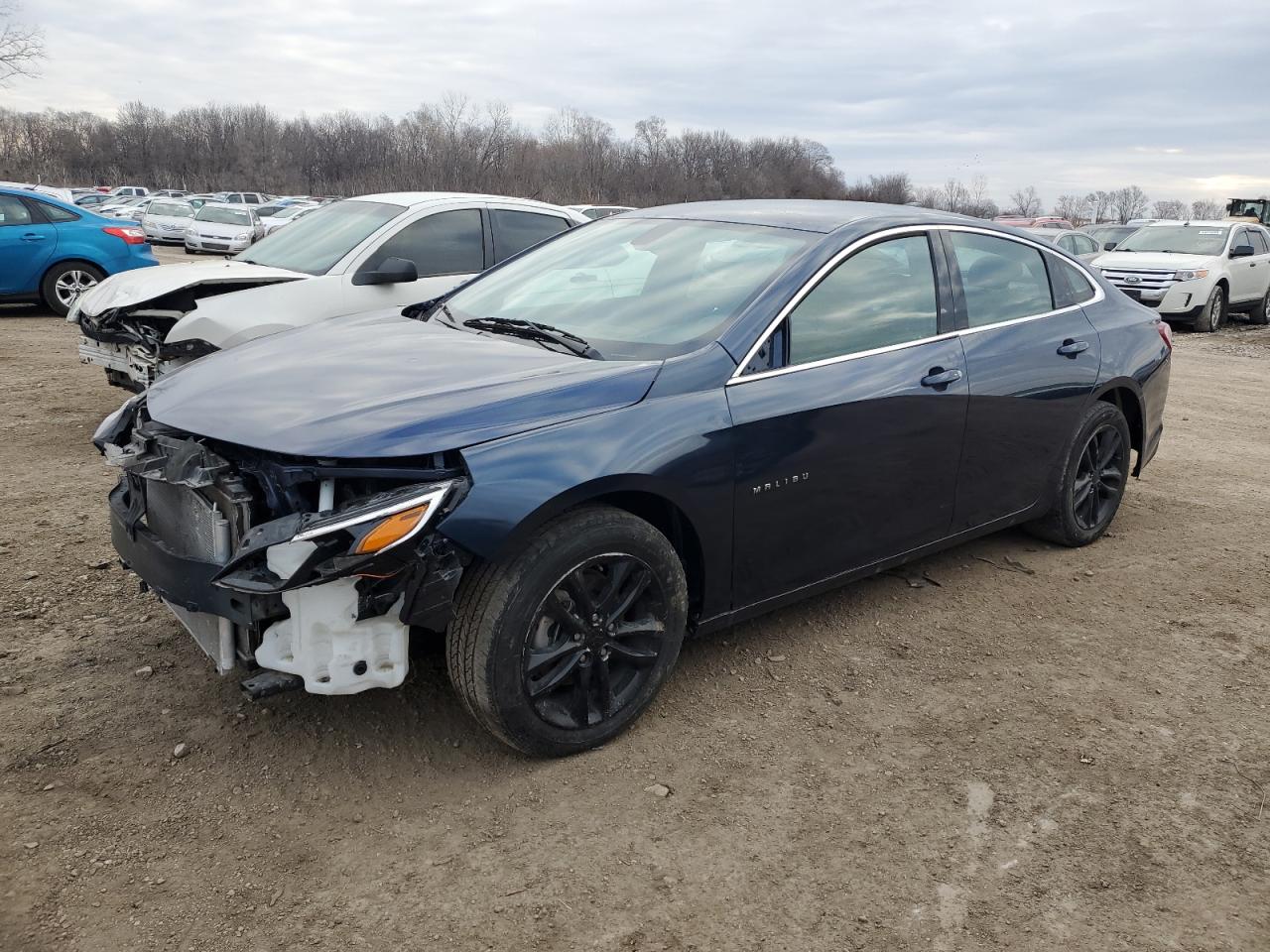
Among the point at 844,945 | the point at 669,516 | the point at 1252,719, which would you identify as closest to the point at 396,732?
the point at 669,516

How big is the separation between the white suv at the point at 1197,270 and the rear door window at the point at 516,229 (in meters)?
11.6

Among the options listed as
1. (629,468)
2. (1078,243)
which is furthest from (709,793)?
(1078,243)

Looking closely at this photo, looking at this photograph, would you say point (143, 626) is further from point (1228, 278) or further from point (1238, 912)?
point (1228, 278)

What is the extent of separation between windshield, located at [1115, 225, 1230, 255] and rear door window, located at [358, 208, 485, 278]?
537 inches

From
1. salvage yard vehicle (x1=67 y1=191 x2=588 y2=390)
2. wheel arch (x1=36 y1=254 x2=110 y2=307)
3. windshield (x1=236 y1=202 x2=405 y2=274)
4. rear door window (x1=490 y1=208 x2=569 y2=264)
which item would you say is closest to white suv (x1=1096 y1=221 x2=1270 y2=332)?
rear door window (x1=490 y1=208 x2=569 y2=264)

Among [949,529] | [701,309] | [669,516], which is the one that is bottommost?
[949,529]

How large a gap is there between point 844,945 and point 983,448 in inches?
95.3

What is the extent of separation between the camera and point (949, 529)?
427 cm

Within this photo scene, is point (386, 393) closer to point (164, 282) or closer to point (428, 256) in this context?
point (428, 256)

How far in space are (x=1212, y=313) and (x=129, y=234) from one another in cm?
1582

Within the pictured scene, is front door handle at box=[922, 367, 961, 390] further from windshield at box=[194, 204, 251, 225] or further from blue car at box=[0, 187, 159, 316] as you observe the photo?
windshield at box=[194, 204, 251, 225]

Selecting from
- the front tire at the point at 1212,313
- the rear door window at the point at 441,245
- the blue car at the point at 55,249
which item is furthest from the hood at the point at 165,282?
the front tire at the point at 1212,313

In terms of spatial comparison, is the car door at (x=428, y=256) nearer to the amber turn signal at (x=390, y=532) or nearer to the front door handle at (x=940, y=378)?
the front door handle at (x=940, y=378)

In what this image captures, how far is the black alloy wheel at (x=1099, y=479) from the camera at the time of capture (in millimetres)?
4988
